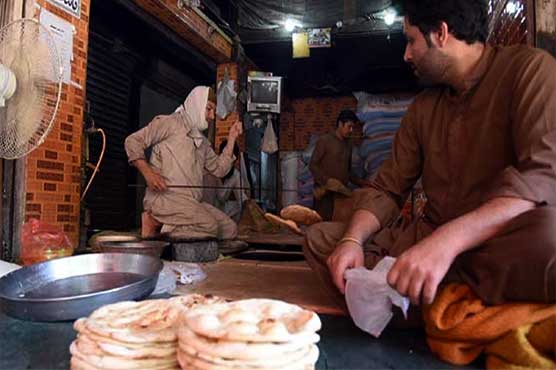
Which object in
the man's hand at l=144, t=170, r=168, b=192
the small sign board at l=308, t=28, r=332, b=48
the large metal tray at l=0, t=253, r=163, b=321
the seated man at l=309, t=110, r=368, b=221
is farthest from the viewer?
the small sign board at l=308, t=28, r=332, b=48

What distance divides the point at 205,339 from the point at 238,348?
0.29 ft

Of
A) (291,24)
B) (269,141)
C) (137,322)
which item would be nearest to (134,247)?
(137,322)

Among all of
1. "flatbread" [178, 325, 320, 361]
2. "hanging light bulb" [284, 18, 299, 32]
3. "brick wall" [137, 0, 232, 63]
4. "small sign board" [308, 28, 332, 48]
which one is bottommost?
"flatbread" [178, 325, 320, 361]

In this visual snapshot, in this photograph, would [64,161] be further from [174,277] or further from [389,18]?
[389,18]

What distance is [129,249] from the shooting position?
2461 millimetres

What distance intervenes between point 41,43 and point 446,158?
2.05m

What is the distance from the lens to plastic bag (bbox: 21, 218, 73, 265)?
227 cm

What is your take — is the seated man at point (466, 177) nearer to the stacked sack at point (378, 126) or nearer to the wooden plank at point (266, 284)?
the wooden plank at point (266, 284)

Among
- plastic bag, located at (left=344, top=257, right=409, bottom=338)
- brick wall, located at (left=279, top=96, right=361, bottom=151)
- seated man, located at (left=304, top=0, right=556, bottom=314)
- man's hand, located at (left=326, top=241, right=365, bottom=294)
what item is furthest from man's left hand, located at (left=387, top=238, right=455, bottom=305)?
brick wall, located at (left=279, top=96, right=361, bottom=151)

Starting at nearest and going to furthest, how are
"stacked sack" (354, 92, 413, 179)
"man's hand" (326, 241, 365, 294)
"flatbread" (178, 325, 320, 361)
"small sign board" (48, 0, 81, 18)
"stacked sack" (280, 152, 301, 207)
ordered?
"flatbread" (178, 325, 320, 361), "man's hand" (326, 241, 365, 294), "small sign board" (48, 0, 81, 18), "stacked sack" (354, 92, 413, 179), "stacked sack" (280, 152, 301, 207)

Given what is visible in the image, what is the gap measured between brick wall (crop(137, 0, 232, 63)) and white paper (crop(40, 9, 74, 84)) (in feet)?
5.43

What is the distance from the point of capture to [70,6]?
2.85 m

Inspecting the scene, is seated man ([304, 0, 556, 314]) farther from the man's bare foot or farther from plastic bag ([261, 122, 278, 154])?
plastic bag ([261, 122, 278, 154])

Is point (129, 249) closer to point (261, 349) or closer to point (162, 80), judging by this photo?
point (261, 349)
